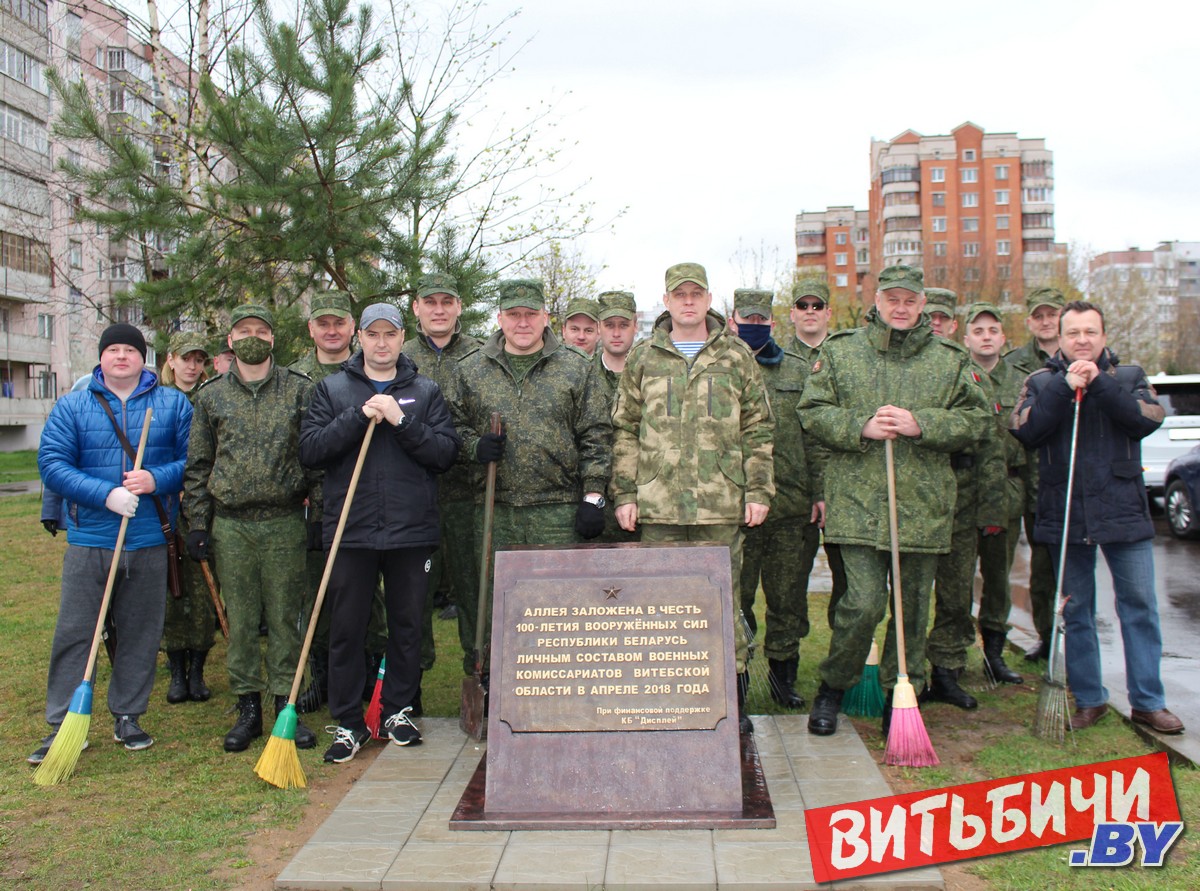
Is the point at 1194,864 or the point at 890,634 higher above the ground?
the point at 890,634

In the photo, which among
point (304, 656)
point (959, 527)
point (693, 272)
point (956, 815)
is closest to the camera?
point (956, 815)

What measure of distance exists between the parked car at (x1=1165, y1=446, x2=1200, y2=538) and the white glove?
12.1 m

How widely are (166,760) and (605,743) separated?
237cm

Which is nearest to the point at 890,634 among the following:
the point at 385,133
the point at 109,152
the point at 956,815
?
the point at 956,815

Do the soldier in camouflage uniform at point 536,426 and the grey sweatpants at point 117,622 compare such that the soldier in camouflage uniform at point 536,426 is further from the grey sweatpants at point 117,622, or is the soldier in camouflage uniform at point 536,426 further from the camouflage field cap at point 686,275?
the grey sweatpants at point 117,622

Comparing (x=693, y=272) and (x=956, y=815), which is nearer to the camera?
(x=956, y=815)

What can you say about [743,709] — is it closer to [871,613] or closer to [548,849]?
[871,613]

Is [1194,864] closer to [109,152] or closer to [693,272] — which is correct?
[693,272]

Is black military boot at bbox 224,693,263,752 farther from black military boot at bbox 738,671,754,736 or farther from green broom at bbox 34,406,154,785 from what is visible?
black military boot at bbox 738,671,754,736

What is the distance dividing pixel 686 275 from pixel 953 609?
2.51 metres

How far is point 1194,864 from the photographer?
3.65m

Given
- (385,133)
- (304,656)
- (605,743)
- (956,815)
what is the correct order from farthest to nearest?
1. (385,133)
2. (304,656)
3. (605,743)
4. (956,815)

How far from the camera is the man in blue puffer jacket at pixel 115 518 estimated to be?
5.09 metres

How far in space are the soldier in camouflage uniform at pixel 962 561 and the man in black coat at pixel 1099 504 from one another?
1.65 feet
